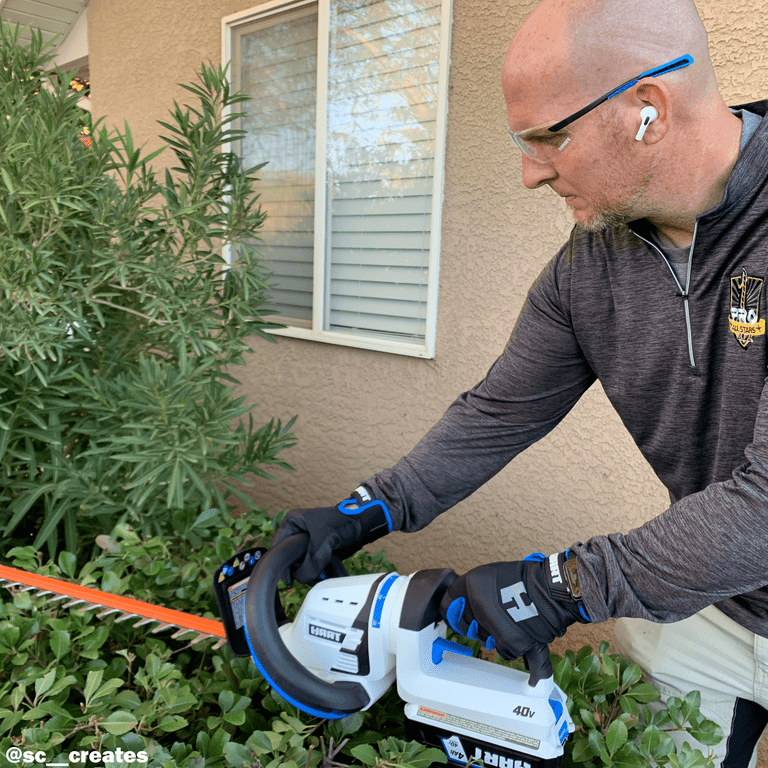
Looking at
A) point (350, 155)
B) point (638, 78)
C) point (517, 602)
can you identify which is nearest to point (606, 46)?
point (638, 78)

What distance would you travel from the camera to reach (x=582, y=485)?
2674mm

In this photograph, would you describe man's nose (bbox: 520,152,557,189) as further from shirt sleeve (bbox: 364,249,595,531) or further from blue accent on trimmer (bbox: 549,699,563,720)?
blue accent on trimmer (bbox: 549,699,563,720)

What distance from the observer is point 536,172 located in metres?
1.32

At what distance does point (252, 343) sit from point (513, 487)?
76.6 inches

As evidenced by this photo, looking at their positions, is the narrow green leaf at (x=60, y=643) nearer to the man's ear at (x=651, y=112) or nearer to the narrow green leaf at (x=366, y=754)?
the narrow green leaf at (x=366, y=754)

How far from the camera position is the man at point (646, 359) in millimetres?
1018

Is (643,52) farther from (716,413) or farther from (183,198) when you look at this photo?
(183,198)

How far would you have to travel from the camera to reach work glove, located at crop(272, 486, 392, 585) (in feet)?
4.43

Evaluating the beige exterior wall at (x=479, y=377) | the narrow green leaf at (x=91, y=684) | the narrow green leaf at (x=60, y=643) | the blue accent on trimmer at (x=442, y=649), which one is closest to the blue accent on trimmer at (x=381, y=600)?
the blue accent on trimmer at (x=442, y=649)

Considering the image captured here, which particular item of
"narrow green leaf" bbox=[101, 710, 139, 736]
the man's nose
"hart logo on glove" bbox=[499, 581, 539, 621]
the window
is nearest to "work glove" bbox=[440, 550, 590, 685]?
"hart logo on glove" bbox=[499, 581, 539, 621]

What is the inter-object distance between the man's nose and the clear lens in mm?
13

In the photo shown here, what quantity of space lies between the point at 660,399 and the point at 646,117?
58 centimetres

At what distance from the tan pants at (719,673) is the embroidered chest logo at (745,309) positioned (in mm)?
636

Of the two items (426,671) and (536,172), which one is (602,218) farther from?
(426,671)
